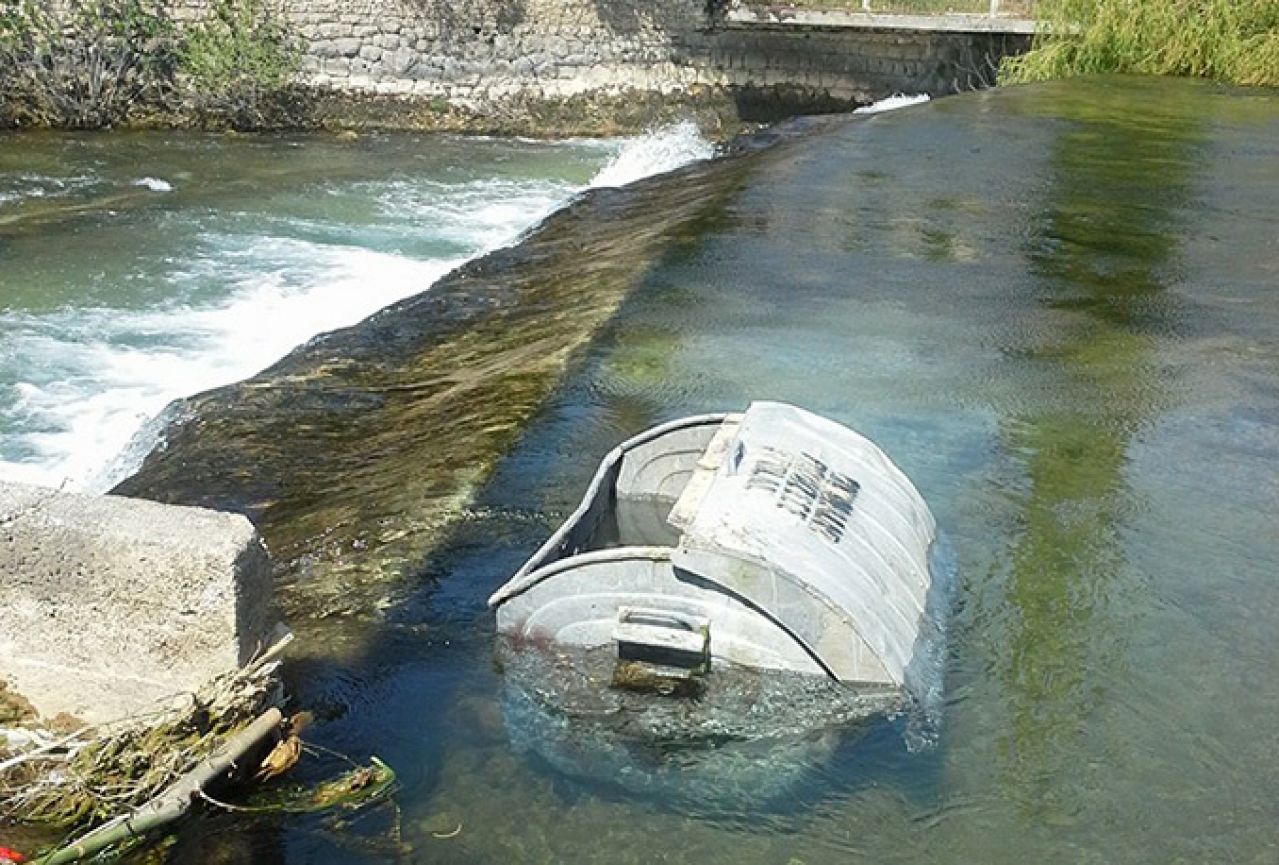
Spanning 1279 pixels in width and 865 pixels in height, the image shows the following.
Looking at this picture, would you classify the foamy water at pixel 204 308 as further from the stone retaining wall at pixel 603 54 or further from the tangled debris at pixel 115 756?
the stone retaining wall at pixel 603 54

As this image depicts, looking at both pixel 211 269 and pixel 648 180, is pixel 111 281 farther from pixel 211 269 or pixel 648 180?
pixel 648 180

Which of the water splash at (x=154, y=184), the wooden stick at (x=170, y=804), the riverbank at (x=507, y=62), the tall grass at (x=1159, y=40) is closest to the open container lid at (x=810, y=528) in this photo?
the wooden stick at (x=170, y=804)

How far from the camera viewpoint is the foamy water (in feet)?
29.3

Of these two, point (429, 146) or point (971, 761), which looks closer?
point (971, 761)

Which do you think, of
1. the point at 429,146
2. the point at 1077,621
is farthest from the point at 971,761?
the point at 429,146

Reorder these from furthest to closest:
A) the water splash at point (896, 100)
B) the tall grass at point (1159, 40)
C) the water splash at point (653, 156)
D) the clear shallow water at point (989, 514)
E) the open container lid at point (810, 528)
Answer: the water splash at point (896, 100) < the tall grass at point (1159, 40) < the water splash at point (653, 156) < the open container lid at point (810, 528) < the clear shallow water at point (989, 514)

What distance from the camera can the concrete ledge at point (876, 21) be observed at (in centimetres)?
2062

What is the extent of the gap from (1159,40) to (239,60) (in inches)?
507

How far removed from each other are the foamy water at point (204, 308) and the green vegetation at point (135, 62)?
3.34 metres

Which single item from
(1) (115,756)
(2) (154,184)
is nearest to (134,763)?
(1) (115,756)

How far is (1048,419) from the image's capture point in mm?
7711

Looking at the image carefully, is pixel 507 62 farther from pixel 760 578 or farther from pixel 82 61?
pixel 760 578

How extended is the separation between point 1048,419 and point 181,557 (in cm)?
514

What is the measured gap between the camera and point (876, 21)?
68.7ft
